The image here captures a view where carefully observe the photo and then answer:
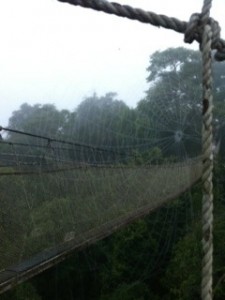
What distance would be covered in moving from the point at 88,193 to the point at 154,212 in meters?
4.44

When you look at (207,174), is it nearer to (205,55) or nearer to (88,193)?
(205,55)

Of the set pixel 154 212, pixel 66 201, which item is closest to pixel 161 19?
pixel 66 201

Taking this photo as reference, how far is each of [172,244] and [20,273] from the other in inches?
227

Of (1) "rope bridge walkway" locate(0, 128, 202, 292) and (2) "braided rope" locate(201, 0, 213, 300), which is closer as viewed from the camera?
(2) "braided rope" locate(201, 0, 213, 300)

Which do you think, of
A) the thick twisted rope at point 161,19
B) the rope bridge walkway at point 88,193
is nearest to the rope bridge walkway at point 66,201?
the rope bridge walkway at point 88,193

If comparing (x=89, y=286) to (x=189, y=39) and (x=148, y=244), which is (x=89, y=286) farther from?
(x=189, y=39)

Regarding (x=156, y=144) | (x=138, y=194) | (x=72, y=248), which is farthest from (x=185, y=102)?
(x=72, y=248)

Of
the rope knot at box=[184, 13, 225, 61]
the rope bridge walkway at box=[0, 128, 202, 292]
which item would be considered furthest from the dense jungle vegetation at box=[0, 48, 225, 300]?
the rope knot at box=[184, 13, 225, 61]

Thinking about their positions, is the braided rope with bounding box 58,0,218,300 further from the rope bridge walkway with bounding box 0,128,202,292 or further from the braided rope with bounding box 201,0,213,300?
the rope bridge walkway with bounding box 0,128,202,292

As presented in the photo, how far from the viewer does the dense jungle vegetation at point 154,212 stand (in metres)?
4.77

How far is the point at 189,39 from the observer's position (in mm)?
364

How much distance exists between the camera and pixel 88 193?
2.29 meters

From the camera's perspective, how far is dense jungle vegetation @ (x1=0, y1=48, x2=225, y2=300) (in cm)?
477

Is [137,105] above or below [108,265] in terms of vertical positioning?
above
